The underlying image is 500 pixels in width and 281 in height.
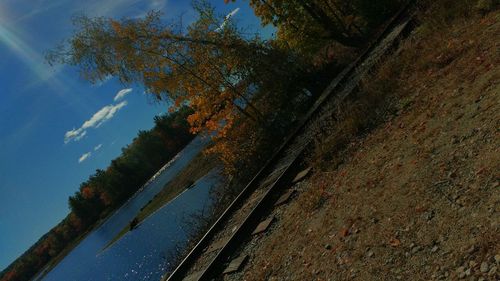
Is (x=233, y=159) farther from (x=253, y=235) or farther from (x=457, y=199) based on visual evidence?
(x=457, y=199)

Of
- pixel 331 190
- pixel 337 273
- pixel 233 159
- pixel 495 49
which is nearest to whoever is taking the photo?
pixel 337 273

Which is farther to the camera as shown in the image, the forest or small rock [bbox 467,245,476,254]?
the forest

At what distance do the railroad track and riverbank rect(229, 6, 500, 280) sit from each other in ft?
2.40

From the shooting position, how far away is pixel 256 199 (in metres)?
11.3

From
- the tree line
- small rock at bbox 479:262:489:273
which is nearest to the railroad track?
small rock at bbox 479:262:489:273

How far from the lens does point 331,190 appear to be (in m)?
8.23

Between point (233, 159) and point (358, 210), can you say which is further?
point (233, 159)

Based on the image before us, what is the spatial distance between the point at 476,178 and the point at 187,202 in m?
28.2

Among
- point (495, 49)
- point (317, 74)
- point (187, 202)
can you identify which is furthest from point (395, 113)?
point (187, 202)

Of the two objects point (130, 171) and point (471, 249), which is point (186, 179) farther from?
point (130, 171)

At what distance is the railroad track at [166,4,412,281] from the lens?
934 centimetres

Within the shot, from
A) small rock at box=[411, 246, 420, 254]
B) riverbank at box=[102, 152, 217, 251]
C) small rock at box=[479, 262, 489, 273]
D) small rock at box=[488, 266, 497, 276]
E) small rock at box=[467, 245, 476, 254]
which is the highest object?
riverbank at box=[102, 152, 217, 251]

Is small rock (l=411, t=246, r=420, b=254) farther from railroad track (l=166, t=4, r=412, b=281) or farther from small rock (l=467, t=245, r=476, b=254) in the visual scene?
railroad track (l=166, t=4, r=412, b=281)

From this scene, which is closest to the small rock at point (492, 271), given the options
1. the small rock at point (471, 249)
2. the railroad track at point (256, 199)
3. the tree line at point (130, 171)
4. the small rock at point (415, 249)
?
the small rock at point (471, 249)
